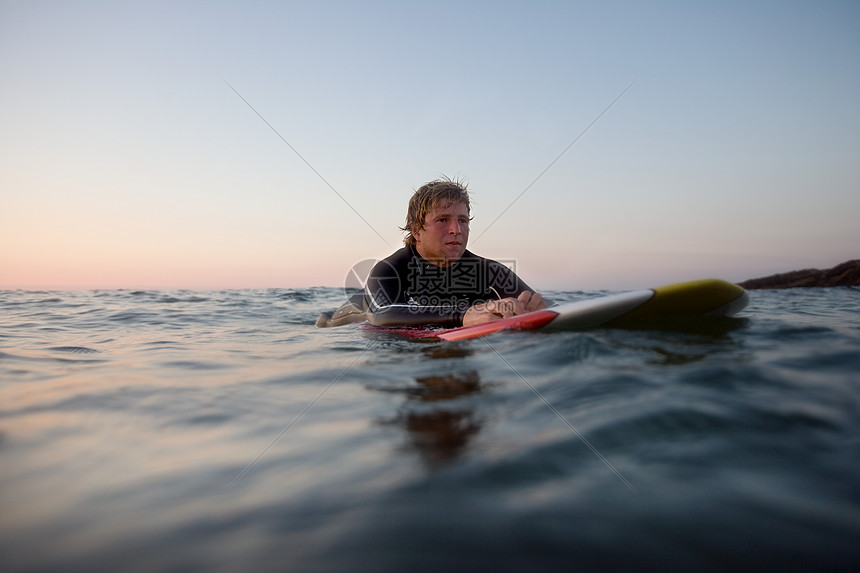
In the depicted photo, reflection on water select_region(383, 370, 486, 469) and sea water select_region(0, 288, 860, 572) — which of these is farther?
reflection on water select_region(383, 370, 486, 469)

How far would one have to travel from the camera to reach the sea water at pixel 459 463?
0.96 meters

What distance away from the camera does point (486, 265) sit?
4961 mm

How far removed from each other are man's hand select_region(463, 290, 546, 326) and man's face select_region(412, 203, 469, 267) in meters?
1.10

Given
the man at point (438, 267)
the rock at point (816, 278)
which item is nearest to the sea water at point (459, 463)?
the man at point (438, 267)

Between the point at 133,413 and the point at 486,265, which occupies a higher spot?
the point at 486,265

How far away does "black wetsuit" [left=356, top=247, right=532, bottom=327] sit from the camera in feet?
14.6

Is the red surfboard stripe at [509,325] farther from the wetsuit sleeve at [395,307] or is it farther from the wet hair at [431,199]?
the wet hair at [431,199]

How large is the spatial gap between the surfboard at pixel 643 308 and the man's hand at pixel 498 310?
349 millimetres

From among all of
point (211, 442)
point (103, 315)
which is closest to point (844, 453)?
point (211, 442)

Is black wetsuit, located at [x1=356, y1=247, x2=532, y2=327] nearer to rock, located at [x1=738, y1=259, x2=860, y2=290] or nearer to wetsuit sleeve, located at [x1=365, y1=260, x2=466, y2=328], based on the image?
wetsuit sleeve, located at [x1=365, y1=260, x2=466, y2=328]

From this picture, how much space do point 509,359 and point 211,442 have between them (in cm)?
152

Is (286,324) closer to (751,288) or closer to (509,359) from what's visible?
(509,359)

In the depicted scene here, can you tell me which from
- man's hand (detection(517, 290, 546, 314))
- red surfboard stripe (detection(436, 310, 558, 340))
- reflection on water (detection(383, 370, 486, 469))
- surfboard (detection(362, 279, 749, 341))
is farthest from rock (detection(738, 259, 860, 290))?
reflection on water (detection(383, 370, 486, 469))

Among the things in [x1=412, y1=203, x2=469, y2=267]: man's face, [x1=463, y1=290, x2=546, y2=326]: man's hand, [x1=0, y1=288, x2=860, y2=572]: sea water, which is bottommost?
[x1=0, y1=288, x2=860, y2=572]: sea water
